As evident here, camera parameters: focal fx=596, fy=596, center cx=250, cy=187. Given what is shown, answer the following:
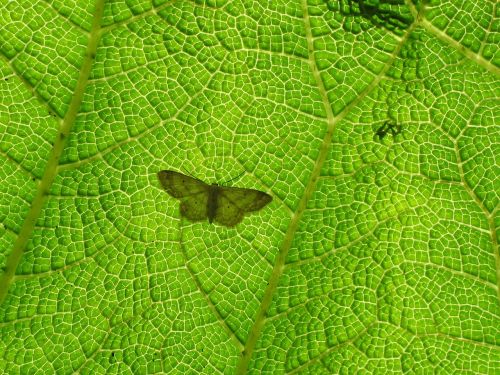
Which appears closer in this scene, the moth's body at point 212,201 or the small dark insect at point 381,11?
the small dark insect at point 381,11

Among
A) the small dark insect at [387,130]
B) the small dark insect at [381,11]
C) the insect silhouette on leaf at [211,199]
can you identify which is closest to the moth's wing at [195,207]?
the insect silhouette on leaf at [211,199]

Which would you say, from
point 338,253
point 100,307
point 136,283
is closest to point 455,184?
point 338,253

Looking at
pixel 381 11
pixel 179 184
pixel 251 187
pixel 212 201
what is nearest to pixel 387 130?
pixel 381 11

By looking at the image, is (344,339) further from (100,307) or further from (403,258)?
(100,307)

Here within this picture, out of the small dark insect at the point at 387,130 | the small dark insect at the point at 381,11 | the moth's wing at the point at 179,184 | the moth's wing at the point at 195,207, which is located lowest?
the moth's wing at the point at 195,207

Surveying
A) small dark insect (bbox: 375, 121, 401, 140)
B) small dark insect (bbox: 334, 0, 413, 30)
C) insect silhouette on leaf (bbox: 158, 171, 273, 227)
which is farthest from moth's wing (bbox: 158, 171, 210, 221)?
small dark insect (bbox: 334, 0, 413, 30)

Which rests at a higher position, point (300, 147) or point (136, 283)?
point (300, 147)

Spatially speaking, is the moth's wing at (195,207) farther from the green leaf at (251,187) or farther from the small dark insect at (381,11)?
the small dark insect at (381,11)
